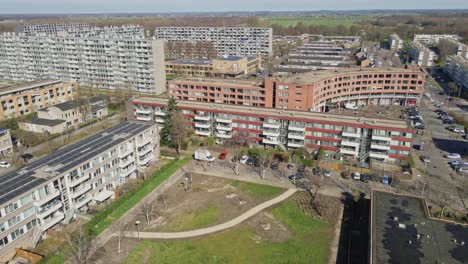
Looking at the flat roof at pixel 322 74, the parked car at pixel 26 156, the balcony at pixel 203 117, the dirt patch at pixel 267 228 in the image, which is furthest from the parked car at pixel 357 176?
the parked car at pixel 26 156

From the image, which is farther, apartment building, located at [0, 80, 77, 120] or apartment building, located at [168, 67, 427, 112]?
apartment building, located at [0, 80, 77, 120]

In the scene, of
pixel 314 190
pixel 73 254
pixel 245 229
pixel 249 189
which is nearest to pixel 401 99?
pixel 314 190

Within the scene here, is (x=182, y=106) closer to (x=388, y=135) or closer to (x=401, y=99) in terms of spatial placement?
(x=388, y=135)

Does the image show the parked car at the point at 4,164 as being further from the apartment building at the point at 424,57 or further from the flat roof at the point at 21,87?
the apartment building at the point at 424,57

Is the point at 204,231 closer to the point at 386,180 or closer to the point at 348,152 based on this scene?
the point at 386,180

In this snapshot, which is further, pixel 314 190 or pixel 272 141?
pixel 272 141

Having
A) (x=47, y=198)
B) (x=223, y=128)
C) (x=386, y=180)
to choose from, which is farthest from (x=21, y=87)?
(x=386, y=180)

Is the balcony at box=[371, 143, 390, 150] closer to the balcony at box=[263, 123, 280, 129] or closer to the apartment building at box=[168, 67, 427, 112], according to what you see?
the balcony at box=[263, 123, 280, 129]

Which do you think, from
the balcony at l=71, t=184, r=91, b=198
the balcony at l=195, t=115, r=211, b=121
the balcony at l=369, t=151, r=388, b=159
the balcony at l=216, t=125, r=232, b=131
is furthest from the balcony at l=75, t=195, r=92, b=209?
the balcony at l=369, t=151, r=388, b=159
